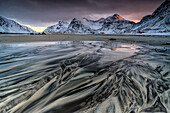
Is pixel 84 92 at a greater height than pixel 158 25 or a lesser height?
lesser

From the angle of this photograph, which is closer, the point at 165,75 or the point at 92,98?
the point at 92,98

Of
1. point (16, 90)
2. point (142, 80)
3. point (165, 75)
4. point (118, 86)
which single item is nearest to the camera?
point (16, 90)

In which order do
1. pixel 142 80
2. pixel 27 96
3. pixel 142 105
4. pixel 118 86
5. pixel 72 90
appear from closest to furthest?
pixel 142 105
pixel 27 96
pixel 72 90
pixel 118 86
pixel 142 80

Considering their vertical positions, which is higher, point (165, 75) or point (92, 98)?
point (165, 75)

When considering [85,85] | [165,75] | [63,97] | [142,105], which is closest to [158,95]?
[142,105]

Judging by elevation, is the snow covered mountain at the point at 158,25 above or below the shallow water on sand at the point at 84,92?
above

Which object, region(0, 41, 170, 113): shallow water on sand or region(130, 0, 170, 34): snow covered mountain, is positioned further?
region(130, 0, 170, 34): snow covered mountain

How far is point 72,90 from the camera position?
201cm

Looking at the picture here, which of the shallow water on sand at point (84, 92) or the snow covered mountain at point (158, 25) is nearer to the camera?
the shallow water on sand at point (84, 92)

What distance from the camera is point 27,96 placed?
68.4 inches

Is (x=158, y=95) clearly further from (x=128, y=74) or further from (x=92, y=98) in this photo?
(x=92, y=98)

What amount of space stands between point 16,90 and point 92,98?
1.79 metres

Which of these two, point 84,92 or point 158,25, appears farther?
point 158,25

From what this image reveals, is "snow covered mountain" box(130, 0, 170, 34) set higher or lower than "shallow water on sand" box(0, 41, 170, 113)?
higher
